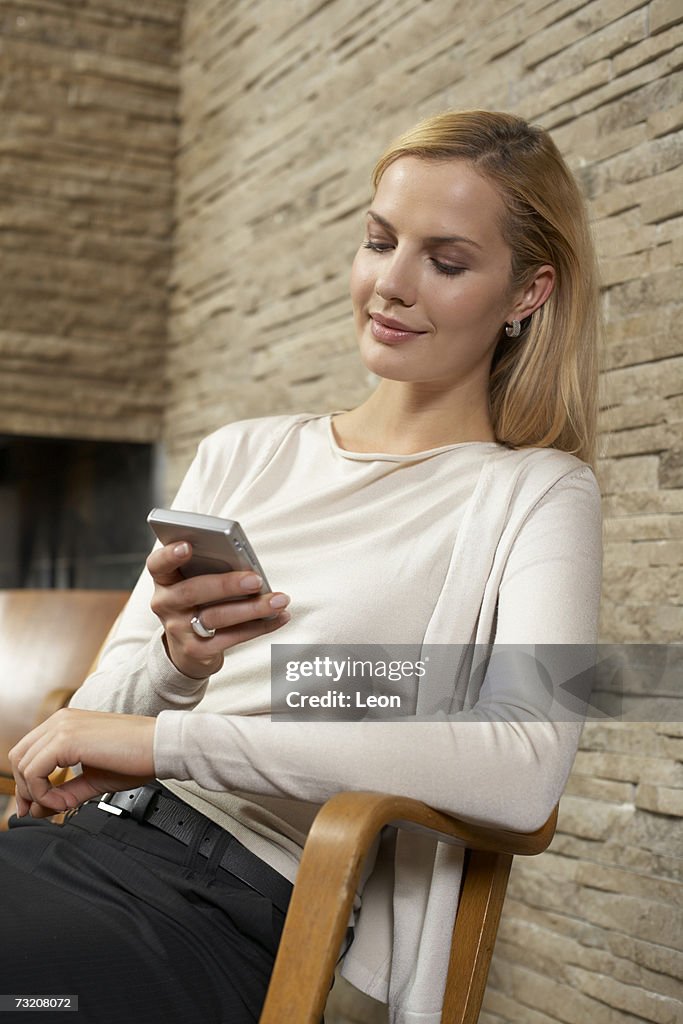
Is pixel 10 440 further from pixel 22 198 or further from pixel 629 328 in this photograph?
pixel 629 328

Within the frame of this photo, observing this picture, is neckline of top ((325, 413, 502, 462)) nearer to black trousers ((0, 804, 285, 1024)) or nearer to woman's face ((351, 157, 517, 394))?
woman's face ((351, 157, 517, 394))

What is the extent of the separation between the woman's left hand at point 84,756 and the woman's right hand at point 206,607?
3.9 inches

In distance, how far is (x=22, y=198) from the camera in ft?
11.0

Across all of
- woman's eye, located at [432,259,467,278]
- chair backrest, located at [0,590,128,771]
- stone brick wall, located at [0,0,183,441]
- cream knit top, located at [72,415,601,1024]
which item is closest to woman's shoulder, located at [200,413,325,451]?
cream knit top, located at [72,415,601,1024]

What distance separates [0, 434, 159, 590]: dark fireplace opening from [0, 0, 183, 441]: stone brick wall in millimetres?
107

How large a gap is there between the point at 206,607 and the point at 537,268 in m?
0.60

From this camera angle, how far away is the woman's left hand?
1032mm

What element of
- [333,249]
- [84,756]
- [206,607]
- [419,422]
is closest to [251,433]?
[419,422]

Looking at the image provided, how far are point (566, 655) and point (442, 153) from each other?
595 mm

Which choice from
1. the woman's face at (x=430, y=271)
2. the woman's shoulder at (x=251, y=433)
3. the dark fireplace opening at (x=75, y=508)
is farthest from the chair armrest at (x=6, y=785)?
the dark fireplace opening at (x=75, y=508)

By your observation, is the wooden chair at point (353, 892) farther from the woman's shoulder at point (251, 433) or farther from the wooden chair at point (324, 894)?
the woman's shoulder at point (251, 433)

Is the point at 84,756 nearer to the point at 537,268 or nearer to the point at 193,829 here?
the point at 193,829

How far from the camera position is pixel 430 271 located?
1.34 metres

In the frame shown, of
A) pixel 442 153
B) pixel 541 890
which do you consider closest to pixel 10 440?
pixel 541 890
